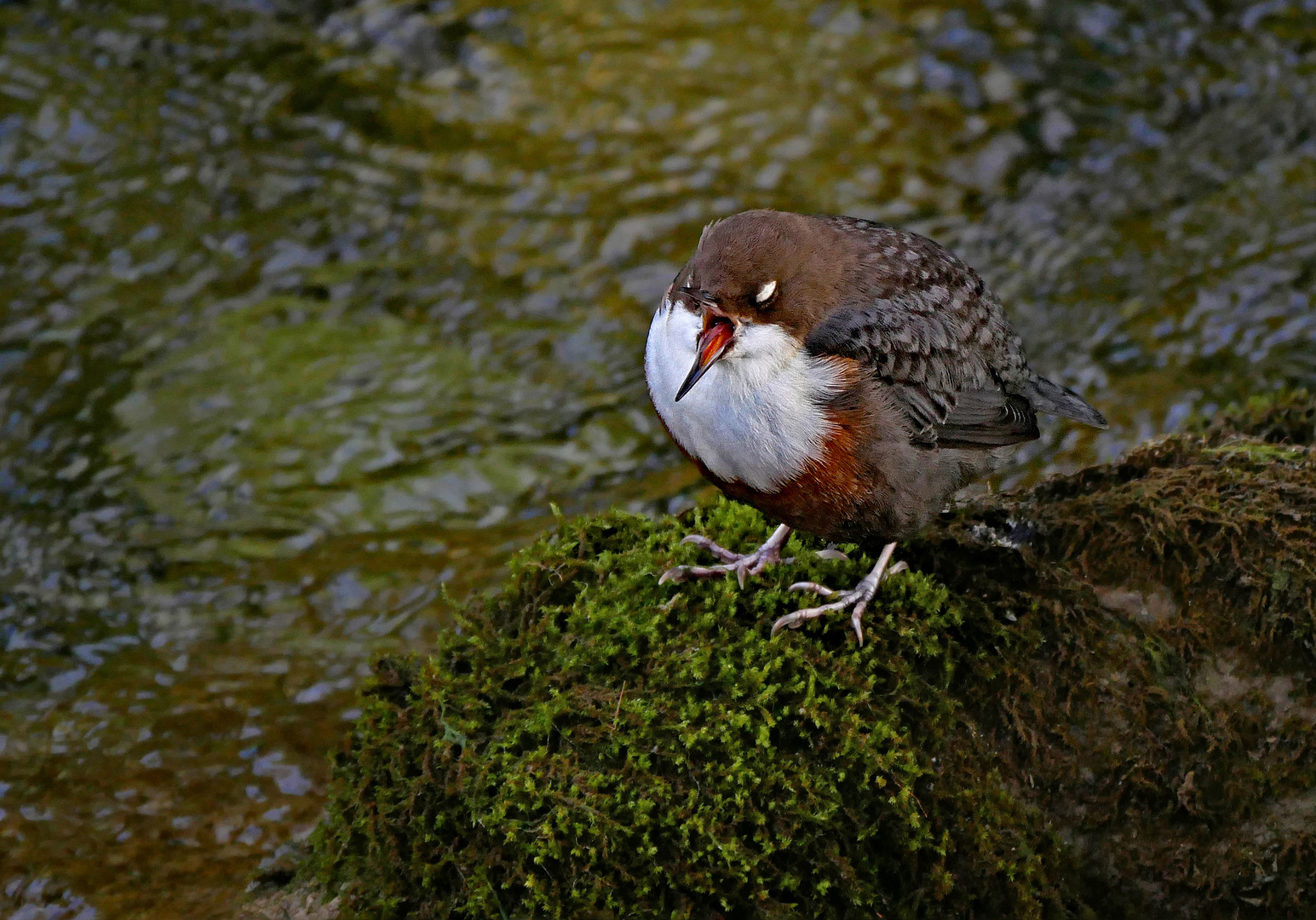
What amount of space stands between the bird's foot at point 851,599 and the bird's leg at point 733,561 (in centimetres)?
13

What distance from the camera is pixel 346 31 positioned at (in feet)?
24.4

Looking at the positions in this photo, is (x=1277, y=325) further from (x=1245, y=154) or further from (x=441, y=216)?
(x=441, y=216)

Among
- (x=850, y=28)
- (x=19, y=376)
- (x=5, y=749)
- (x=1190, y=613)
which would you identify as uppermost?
(x=850, y=28)

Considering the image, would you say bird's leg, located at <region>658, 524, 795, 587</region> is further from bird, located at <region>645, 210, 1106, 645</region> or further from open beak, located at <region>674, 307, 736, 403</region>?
open beak, located at <region>674, 307, 736, 403</region>

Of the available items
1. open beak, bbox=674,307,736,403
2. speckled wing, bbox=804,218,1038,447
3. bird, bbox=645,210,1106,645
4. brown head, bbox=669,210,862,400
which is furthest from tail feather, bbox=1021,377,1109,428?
open beak, bbox=674,307,736,403

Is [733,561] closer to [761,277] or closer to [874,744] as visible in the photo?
[874,744]

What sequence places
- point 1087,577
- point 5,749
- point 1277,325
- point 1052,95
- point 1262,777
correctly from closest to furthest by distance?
point 1262,777, point 1087,577, point 5,749, point 1277,325, point 1052,95

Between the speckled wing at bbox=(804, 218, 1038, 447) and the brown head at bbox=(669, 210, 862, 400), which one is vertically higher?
the brown head at bbox=(669, 210, 862, 400)

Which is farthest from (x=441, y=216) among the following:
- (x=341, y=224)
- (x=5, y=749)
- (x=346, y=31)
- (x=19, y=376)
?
(x=5, y=749)

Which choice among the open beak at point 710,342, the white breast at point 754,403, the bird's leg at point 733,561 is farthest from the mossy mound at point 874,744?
the open beak at point 710,342

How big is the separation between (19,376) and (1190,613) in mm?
5138

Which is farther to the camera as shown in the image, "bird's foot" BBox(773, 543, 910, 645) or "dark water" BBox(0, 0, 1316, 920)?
"dark water" BBox(0, 0, 1316, 920)

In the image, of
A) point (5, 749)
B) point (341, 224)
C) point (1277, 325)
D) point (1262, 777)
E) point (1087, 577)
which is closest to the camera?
point (1262, 777)

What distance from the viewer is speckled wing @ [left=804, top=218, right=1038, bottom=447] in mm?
3232
